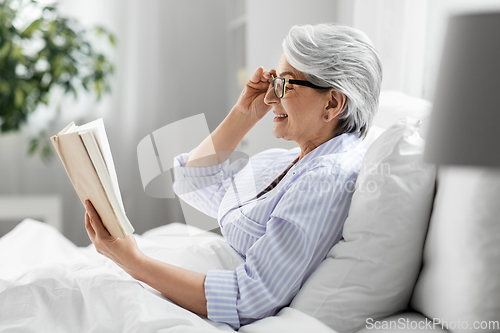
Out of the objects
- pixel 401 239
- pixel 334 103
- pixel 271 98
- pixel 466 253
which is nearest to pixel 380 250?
pixel 401 239

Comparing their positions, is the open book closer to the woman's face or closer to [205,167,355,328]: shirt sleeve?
[205,167,355,328]: shirt sleeve

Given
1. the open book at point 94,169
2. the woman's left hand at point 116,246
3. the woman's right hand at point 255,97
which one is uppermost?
the woman's right hand at point 255,97

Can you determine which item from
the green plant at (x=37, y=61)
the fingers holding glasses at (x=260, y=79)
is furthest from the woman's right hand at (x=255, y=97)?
the green plant at (x=37, y=61)

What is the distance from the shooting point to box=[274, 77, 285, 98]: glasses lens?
3.64 ft

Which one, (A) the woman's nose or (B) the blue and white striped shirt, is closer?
(B) the blue and white striped shirt

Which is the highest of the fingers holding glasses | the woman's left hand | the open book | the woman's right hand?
the fingers holding glasses

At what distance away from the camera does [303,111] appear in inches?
43.5

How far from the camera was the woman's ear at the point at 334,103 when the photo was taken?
3.47ft

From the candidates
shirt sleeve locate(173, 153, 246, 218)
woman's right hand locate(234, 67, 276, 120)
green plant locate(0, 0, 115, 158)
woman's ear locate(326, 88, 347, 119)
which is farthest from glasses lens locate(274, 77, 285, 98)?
green plant locate(0, 0, 115, 158)

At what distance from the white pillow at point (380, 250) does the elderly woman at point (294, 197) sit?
62 mm

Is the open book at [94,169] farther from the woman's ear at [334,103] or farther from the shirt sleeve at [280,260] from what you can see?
the woman's ear at [334,103]

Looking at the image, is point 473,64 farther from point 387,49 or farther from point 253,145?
point 253,145

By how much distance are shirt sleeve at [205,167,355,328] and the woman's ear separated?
8.6 inches

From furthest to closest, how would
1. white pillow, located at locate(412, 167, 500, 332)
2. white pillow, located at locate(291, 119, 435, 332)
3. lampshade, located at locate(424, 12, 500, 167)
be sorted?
white pillow, located at locate(291, 119, 435, 332) → white pillow, located at locate(412, 167, 500, 332) → lampshade, located at locate(424, 12, 500, 167)
